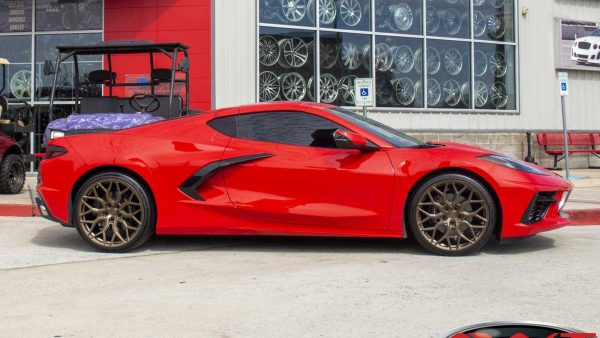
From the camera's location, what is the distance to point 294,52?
48.7 ft

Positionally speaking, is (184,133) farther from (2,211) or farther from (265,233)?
(2,211)

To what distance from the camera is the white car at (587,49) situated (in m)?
18.2

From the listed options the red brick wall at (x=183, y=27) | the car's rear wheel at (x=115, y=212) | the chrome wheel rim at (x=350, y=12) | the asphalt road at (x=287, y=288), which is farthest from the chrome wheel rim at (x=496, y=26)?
the car's rear wheel at (x=115, y=212)

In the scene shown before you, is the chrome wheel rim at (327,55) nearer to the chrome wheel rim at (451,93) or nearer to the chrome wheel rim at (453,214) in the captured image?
the chrome wheel rim at (451,93)

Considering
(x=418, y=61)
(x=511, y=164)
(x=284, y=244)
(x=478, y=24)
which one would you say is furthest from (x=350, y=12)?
(x=511, y=164)

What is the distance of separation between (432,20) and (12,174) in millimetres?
10984

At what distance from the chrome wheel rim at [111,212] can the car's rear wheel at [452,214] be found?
2442mm

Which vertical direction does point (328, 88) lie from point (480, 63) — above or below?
below

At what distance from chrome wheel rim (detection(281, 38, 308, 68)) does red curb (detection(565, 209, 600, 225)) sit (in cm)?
843

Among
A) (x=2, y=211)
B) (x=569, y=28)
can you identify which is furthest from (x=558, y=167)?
(x=2, y=211)

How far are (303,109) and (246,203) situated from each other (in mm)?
1002

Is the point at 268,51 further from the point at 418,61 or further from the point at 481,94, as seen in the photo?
the point at 481,94

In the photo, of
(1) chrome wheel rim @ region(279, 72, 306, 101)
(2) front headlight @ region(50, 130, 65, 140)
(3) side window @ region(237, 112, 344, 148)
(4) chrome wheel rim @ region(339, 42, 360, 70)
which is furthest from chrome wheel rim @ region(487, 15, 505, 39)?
(2) front headlight @ region(50, 130, 65, 140)

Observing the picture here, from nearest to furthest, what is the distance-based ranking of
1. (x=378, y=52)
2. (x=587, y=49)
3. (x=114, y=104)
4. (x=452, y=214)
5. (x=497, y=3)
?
(x=452, y=214) → (x=114, y=104) → (x=378, y=52) → (x=497, y=3) → (x=587, y=49)
